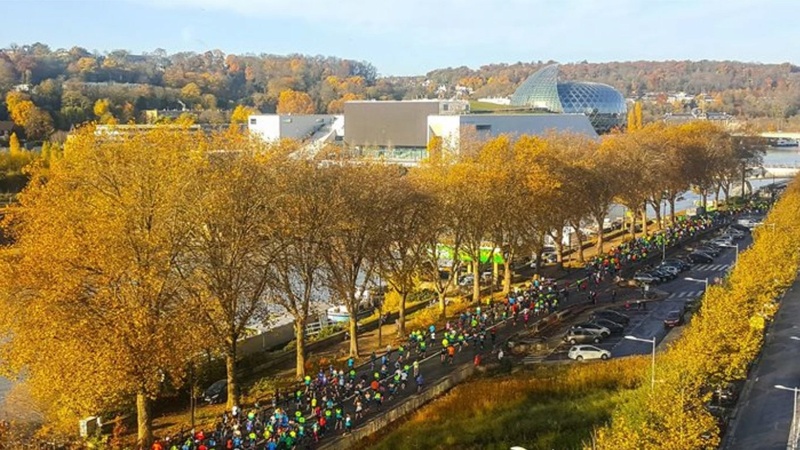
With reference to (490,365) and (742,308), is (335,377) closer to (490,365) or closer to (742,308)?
(490,365)

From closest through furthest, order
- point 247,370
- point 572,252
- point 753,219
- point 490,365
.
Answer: point 490,365, point 247,370, point 572,252, point 753,219

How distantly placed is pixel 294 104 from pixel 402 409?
133m

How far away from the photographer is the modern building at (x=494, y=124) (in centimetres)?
8139

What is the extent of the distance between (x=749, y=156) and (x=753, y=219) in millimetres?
19710

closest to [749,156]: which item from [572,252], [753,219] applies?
[753,219]

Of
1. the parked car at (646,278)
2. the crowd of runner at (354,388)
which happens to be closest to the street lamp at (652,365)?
the crowd of runner at (354,388)

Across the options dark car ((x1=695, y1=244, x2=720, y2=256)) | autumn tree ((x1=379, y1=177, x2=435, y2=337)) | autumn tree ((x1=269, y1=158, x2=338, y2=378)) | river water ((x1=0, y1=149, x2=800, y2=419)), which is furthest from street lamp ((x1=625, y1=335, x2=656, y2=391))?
dark car ((x1=695, y1=244, x2=720, y2=256))

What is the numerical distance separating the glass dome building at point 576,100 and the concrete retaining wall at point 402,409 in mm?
94556

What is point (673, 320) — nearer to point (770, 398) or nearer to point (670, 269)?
point (770, 398)

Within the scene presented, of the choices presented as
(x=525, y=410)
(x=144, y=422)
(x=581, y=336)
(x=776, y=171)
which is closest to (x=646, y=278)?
(x=581, y=336)

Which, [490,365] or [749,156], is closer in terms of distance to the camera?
[490,365]

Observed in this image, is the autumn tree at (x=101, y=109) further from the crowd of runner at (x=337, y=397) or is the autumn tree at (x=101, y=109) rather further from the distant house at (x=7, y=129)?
the crowd of runner at (x=337, y=397)

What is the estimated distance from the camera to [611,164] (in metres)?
55.4

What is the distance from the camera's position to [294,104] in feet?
504
